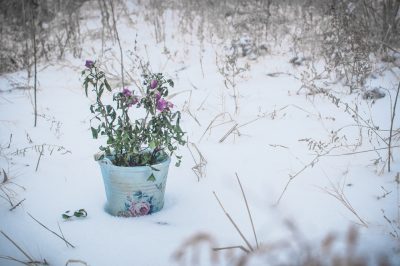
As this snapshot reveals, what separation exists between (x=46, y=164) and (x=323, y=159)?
175 cm

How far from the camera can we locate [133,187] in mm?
1769

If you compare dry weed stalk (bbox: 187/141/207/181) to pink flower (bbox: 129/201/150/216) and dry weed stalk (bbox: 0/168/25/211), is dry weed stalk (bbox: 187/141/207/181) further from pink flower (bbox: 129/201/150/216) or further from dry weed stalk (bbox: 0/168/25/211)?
dry weed stalk (bbox: 0/168/25/211)

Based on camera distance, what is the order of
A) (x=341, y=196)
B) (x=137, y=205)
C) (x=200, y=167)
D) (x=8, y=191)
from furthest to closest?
(x=200, y=167) < (x=8, y=191) < (x=137, y=205) < (x=341, y=196)

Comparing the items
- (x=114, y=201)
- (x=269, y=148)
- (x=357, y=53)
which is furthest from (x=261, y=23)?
(x=114, y=201)

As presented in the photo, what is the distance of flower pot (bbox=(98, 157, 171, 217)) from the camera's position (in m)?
1.74

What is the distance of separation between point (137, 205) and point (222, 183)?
1.82 feet

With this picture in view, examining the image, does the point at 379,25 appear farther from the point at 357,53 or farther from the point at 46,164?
the point at 46,164

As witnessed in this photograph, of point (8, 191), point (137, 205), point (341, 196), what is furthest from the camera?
point (8, 191)

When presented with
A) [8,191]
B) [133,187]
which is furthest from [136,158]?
[8,191]

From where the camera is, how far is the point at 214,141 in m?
2.68

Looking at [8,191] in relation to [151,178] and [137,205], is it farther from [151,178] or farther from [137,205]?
[151,178]

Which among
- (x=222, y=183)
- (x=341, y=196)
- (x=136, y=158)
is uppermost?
(x=136, y=158)

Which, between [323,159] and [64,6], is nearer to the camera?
[323,159]

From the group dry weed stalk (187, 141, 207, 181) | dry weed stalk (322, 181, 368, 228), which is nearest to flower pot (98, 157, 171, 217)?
dry weed stalk (187, 141, 207, 181)
